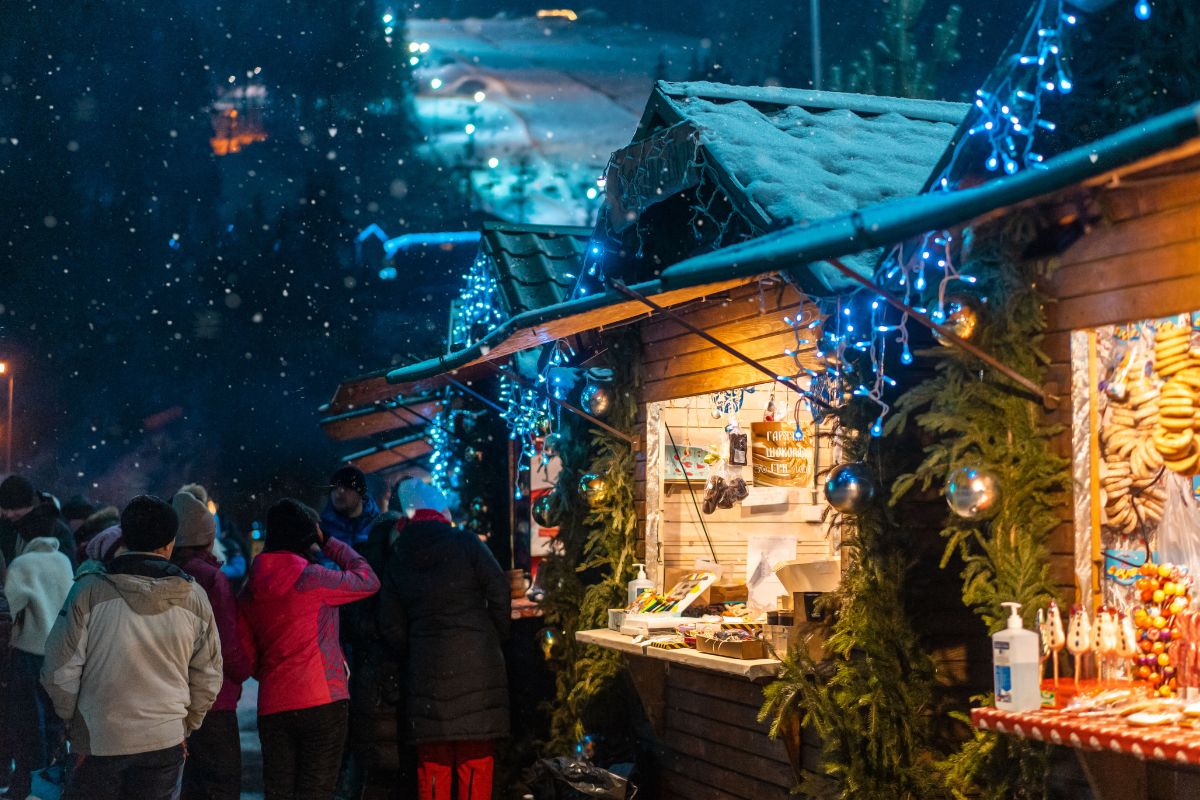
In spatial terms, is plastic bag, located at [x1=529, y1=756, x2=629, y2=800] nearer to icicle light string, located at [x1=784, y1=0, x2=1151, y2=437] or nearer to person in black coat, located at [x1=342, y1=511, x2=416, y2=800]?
person in black coat, located at [x1=342, y1=511, x2=416, y2=800]

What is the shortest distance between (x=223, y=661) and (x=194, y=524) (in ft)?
2.62

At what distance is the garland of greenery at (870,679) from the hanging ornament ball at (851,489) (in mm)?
161

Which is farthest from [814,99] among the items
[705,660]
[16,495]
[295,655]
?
[16,495]

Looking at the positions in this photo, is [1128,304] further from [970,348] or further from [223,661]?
[223,661]

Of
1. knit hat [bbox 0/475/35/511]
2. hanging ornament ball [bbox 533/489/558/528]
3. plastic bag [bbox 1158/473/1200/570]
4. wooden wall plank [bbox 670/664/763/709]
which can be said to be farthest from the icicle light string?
knit hat [bbox 0/475/35/511]

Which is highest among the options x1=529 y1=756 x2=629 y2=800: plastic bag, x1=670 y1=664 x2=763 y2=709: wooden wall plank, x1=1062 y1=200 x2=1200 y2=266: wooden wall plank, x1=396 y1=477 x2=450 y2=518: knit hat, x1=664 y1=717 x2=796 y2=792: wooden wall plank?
x1=1062 y1=200 x2=1200 y2=266: wooden wall plank

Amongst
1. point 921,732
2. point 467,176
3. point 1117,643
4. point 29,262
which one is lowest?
point 921,732

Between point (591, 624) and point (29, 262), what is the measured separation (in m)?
43.9

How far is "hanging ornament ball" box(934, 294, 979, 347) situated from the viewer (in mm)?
4977

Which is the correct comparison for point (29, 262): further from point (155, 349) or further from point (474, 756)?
point (474, 756)

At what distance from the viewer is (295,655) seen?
6.73 metres

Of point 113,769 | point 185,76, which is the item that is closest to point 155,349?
point 185,76

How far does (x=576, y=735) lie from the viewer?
8.52 meters

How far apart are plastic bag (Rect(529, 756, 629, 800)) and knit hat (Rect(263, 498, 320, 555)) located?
2.20 m
